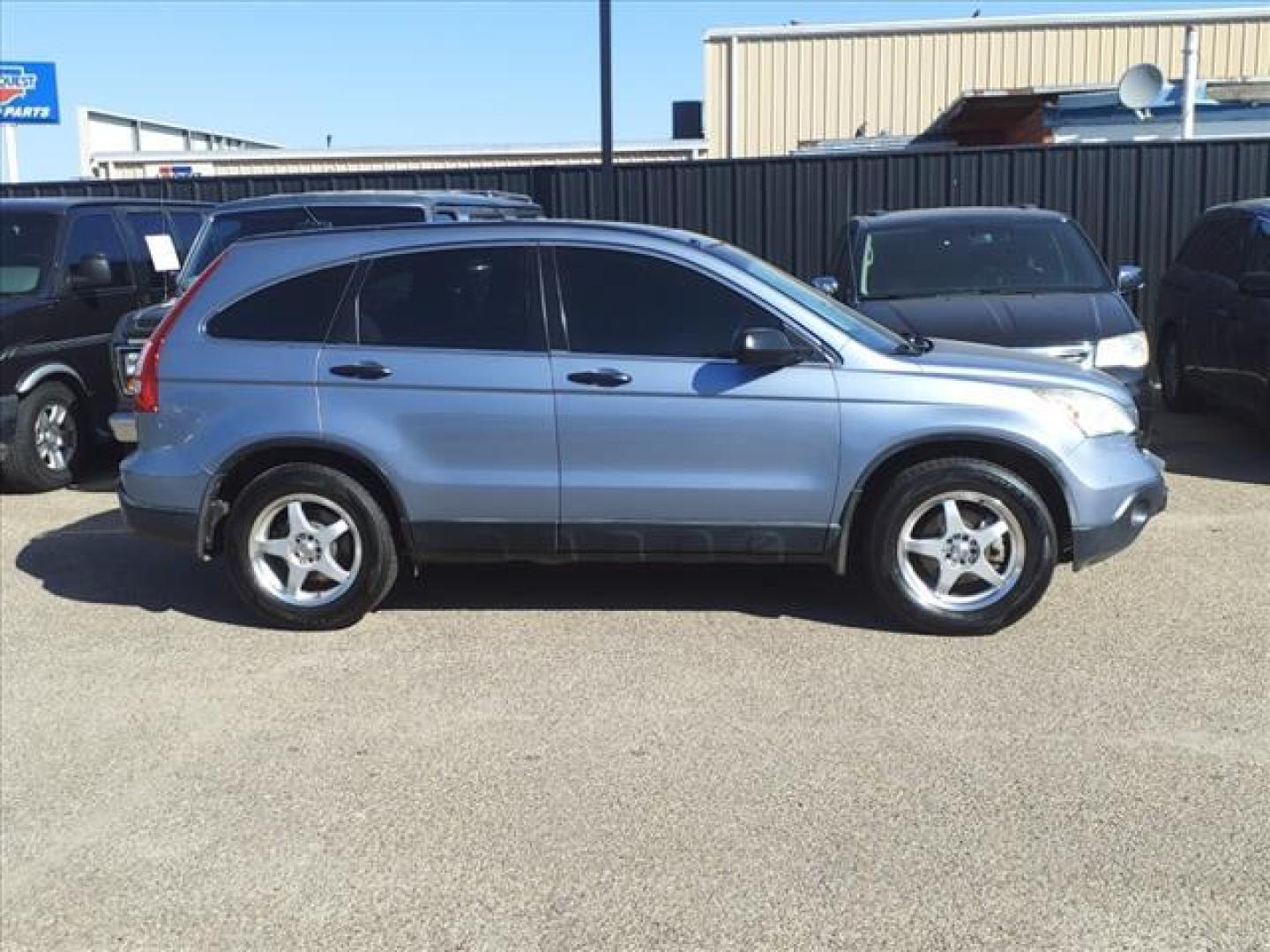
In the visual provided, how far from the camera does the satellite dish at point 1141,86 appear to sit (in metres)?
14.6

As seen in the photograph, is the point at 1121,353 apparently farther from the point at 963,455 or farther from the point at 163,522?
the point at 163,522

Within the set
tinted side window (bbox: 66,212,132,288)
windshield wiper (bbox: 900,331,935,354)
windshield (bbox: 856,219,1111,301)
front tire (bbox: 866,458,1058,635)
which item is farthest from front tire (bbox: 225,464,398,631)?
tinted side window (bbox: 66,212,132,288)

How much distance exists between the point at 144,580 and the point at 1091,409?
4.73 metres

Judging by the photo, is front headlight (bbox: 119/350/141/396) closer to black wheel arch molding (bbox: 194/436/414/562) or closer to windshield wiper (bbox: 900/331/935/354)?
black wheel arch molding (bbox: 194/436/414/562)

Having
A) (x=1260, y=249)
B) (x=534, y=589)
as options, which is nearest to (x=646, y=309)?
(x=534, y=589)

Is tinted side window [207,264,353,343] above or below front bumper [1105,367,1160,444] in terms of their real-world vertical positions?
above

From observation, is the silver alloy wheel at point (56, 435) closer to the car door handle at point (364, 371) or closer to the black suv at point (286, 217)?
the black suv at point (286, 217)

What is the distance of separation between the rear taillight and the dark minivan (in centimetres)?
386

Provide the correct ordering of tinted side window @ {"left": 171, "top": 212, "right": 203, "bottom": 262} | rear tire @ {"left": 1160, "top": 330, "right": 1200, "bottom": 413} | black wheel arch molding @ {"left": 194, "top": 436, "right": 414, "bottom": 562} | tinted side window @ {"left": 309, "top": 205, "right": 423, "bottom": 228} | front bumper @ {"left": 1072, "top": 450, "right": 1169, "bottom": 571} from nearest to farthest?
front bumper @ {"left": 1072, "top": 450, "right": 1169, "bottom": 571}
black wheel arch molding @ {"left": 194, "top": 436, "right": 414, "bottom": 562}
tinted side window @ {"left": 309, "top": 205, "right": 423, "bottom": 228}
tinted side window @ {"left": 171, "top": 212, "right": 203, "bottom": 262}
rear tire @ {"left": 1160, "top": 330, "right": 1200, "bottom": 413}

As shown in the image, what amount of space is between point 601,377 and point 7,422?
5.25 metres

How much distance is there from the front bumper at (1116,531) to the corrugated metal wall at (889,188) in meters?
8.07

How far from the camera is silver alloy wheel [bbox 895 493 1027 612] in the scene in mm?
5352

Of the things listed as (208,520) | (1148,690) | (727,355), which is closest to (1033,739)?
(1148,690)

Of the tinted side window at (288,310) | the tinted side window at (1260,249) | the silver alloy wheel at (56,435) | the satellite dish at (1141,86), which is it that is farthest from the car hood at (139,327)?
the satellite dish at (1141,86)
